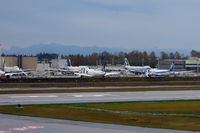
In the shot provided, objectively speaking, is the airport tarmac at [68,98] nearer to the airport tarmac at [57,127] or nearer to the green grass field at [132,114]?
the green grass field at [132,114]

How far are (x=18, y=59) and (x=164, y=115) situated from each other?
174 meters

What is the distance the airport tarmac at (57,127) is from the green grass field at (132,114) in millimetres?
1736

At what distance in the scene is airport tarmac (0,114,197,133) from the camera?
22.4 meters

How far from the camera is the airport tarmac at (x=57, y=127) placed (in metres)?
22.4

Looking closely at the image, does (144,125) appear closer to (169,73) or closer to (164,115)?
(164,115)

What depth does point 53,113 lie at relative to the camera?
30.9 meters

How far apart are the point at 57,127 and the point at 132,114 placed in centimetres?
972

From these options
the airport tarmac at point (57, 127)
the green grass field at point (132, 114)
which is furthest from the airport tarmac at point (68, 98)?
the airport tarmac at point (57, 127)

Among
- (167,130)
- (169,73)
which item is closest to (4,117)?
(167,130)

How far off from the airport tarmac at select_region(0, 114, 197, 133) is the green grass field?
174cm

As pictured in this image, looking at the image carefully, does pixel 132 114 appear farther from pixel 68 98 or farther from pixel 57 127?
pixel 68 98

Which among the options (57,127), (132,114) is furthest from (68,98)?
(57,127)

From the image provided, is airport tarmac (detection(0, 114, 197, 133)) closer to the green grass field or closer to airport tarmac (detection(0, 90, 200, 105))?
the green grass field

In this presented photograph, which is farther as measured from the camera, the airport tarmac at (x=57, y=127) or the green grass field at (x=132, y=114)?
the green grass field at (x=132, y=114)
